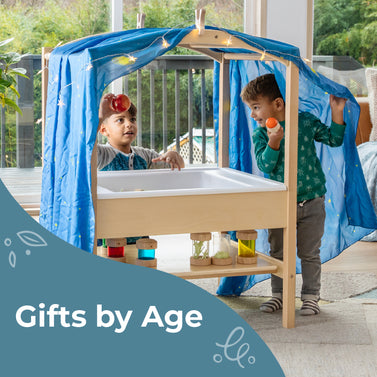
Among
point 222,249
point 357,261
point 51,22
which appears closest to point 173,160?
point 222,249

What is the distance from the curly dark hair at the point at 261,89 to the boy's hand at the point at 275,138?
0.17 m

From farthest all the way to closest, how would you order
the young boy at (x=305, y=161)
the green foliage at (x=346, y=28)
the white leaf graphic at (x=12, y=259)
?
the green foliage at (x=346, y=28) → the young boy at (x=305, y=161) → the white leaf graphic at (x=12, y=259)

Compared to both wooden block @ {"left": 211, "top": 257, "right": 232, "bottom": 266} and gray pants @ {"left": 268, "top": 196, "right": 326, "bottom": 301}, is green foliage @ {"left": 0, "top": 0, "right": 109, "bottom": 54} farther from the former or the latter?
wooden block @ {"left": 211, "top": 257, "right": 232, "bottom": 266}

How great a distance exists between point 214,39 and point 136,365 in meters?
1.03

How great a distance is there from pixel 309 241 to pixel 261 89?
1.79 feet

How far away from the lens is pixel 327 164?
2.69 m

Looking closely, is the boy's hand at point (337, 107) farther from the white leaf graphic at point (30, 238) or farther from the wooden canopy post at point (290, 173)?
the white leaf graphic at point (30, 238)

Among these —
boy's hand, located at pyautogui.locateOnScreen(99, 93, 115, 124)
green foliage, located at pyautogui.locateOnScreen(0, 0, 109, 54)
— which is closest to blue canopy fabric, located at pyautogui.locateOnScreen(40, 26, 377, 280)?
boy's hand, located at pyautogui.locateOnScreen(99, 93, 115, 124)

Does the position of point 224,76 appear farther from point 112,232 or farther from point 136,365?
point 136,365

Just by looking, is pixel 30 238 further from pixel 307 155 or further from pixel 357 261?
pixel 357 261

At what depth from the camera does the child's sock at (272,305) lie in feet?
8.48

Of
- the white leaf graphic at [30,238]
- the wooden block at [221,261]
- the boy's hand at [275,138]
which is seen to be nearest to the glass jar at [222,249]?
the wooden block at [221,261]

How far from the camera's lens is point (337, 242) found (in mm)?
2717

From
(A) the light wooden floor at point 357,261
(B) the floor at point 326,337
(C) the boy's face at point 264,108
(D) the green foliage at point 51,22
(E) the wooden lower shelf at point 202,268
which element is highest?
(D) the green foliage at point 51,22
